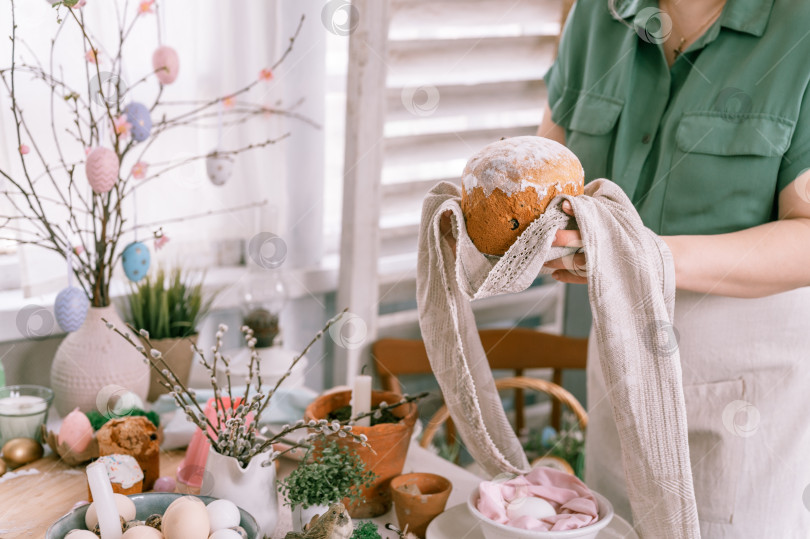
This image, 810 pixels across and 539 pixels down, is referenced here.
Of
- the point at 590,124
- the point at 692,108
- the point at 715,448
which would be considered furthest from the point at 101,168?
the point at 715,448

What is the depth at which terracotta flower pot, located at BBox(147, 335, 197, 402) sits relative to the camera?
4.90ft

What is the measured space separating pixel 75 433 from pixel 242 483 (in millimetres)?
403

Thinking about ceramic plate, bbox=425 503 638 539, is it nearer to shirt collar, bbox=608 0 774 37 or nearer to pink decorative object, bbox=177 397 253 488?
pink decorative object, bbox=177 397 253 488

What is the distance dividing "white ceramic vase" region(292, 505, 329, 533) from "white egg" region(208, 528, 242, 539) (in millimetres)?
151

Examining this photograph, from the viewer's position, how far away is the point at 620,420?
2.93 ft

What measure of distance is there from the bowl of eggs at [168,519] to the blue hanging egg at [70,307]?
0.43m

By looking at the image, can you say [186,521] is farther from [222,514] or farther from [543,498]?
[543,498]

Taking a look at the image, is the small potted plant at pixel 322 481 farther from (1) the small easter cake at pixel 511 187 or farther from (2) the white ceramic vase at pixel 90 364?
(2) the white ceramic vase at pixel 90 364

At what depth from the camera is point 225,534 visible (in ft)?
2.67

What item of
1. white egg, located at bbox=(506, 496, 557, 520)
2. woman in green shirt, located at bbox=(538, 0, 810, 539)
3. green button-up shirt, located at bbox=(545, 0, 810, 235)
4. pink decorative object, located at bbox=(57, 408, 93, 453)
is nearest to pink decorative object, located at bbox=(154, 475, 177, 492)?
pink decorative object, located at bbox=(57, 408, 93, 453)

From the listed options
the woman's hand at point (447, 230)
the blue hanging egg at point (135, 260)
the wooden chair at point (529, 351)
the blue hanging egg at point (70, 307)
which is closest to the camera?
the woman's hand at point (447, 230)

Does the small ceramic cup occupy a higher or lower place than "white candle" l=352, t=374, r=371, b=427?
lower

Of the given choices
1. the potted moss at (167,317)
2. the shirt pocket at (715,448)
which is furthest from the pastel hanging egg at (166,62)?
the shirt pocket at (715,448)

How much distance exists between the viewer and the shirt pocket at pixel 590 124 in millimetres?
1255
